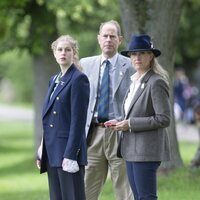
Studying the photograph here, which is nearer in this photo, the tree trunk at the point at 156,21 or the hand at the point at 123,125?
the hand at the point at 123,125

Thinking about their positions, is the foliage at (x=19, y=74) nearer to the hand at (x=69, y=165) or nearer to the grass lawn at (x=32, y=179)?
the grass lawn at (x=32, y=179)

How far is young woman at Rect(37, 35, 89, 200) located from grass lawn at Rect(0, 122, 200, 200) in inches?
135

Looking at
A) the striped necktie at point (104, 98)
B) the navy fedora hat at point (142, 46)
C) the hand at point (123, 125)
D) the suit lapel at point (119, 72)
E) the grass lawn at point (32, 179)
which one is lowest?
the grass lawn at point (32, 179)

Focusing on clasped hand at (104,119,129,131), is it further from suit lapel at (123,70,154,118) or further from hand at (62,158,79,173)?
hand at (62,158,79,173)

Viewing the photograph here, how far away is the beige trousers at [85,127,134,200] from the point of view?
8.88 meters

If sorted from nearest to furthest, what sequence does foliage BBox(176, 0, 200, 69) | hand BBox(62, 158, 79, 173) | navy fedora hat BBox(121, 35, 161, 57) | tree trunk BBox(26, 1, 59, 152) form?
1. hand BBox(62, 158, 79, 173)
2. navy fedora hat BBox(121, 35, 161, 57)
3. tree trunk BBox(26, 1, 59, 152)
4. foliage BBox(176, 0, 200, 69)

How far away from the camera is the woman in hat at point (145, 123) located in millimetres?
7762

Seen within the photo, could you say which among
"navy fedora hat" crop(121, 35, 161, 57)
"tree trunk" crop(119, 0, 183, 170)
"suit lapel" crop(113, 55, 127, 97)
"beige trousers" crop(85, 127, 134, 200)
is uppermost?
"tree trunk" crop(119, 0, 183, 170)

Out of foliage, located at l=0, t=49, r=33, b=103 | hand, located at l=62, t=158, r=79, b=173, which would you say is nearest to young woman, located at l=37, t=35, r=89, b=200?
hand, located at l=62, t=158, r=79, b=173

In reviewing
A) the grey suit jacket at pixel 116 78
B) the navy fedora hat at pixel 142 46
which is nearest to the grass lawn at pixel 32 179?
the grey suit jacket at pixel 116 78

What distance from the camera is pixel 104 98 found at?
888 centimetres

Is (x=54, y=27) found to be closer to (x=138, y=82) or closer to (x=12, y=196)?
(x=12, y=196)

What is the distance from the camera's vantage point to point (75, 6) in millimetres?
19875

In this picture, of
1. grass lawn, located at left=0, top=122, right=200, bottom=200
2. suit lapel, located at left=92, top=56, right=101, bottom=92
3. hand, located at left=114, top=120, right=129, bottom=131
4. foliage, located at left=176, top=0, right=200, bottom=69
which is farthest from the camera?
foliage, located at left=176, top=0, right=200, bottom=69
